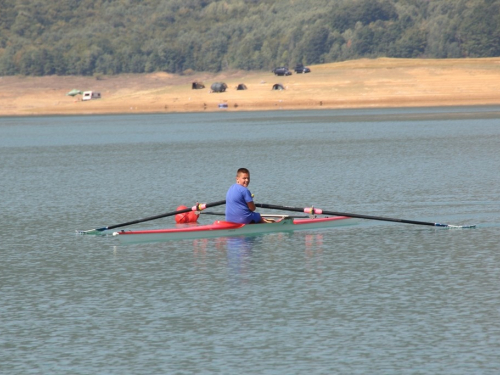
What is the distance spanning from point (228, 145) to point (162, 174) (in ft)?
70.3

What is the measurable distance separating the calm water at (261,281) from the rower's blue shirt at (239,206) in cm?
56

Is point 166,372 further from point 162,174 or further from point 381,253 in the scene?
point 162,174

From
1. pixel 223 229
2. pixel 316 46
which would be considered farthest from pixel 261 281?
pixel 316 46

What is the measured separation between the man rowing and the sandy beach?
8867 cm

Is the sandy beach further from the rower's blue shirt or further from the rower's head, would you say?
the rower's head

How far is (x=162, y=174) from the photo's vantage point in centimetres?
4484

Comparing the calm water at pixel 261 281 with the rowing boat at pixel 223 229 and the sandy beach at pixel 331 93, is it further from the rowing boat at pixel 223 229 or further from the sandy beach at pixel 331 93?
the sandy beach at pixel 331 93

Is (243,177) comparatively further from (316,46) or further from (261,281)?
(316,46)

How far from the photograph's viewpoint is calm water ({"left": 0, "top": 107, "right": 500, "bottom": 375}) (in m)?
13.7

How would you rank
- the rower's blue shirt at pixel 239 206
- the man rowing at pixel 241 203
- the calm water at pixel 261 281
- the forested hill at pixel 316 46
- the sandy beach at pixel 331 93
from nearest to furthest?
the calm water at pixel 261 281 → the man rowing at pixel 241 203 → the rower's blue shirt at pixel 239 206 → the sandy beach at pixel 331 93 → the forested hill at pixel 316 46

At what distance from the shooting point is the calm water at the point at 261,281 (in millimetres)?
13734

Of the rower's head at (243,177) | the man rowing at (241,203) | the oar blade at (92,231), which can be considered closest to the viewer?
the rower's head at (243,177)

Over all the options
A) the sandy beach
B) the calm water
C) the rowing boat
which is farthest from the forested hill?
the rowing boat

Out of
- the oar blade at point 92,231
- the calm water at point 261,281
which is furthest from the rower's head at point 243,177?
the oar blade at point 92,231
